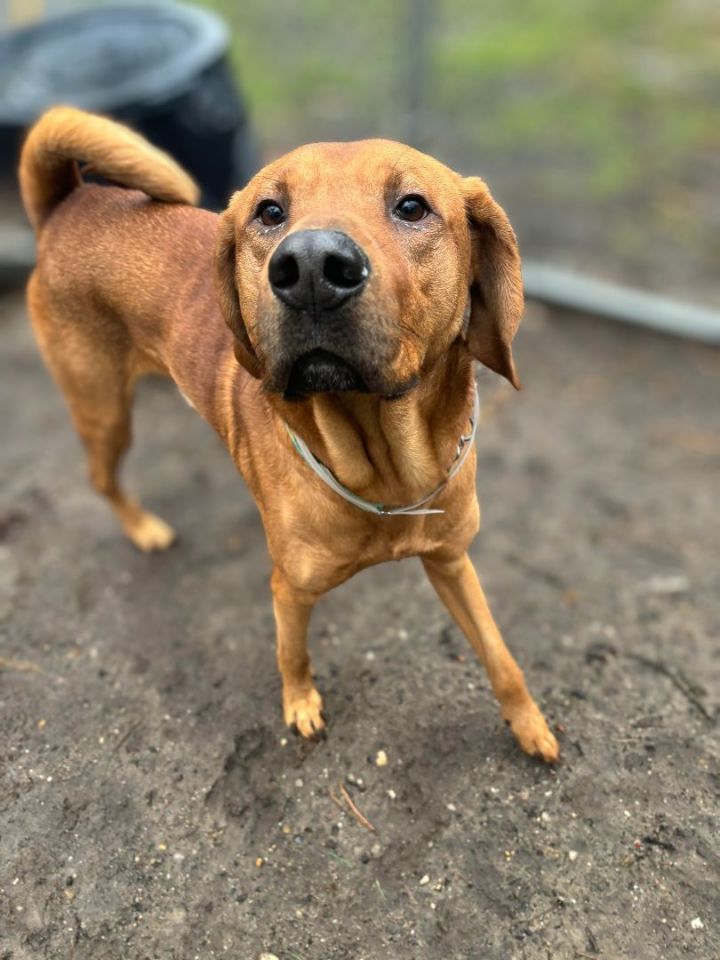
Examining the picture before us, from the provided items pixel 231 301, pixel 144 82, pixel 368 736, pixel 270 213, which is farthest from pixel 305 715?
pixel 144 82

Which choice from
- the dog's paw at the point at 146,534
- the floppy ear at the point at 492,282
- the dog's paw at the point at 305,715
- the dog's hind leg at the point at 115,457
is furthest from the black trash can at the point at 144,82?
the dog's paw at the point at 305,715

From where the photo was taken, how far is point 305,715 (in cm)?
314

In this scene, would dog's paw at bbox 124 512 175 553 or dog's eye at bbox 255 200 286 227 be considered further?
dog's paw at bbox 124 512 175 553

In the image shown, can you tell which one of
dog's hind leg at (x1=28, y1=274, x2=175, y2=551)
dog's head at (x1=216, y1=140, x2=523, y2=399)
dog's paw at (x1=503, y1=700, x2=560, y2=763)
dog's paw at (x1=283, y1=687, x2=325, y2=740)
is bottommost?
dog's paw at (x1=283, y1=687, x2=325, y2=740)

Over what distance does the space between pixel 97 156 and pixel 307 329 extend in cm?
160

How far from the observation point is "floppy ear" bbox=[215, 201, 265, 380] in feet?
8.11

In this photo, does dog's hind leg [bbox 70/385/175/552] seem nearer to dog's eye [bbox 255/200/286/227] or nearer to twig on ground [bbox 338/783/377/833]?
dog's eye [bbox 255/200/286/227]

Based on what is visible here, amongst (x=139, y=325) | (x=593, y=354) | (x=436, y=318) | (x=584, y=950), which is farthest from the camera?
(x=593, y=354)

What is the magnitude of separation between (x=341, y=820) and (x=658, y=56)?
9.01 m

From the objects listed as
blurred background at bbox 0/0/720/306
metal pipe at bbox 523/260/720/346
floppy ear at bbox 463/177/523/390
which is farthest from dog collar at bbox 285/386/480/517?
blurred background at bbox 0/0/720/306

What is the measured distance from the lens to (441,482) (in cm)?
256

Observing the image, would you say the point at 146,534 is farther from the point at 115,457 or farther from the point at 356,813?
the point at 356,813

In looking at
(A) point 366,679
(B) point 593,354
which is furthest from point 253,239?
(B) point 593,354

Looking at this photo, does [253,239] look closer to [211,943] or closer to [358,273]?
[358,273]
